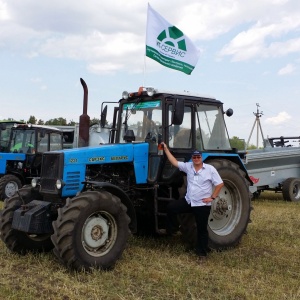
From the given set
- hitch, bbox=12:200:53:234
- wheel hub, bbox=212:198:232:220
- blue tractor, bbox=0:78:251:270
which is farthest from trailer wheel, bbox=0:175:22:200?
wheel hub, bbox=212:198:232:220

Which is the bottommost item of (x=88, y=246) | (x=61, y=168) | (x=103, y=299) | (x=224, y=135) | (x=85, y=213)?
(x=103, y=299)

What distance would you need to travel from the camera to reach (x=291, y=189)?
12.6 m

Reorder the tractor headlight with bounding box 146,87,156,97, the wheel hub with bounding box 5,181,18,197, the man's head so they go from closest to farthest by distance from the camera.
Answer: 1. the man's head
2. the tractor headlight with bounding box 146,87,156,97
3. the wheel hub with bounding box 5,181,18,197

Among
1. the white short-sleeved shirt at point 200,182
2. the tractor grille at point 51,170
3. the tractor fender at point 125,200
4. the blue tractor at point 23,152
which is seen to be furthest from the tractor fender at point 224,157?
the blue tractor at point 23,152

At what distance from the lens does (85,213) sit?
4.81 metres

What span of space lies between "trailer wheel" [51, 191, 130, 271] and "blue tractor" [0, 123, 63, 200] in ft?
25.4

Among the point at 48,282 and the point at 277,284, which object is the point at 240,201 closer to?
the point at 277,284

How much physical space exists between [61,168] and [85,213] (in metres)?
0.78

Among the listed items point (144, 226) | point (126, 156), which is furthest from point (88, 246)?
point (144, 226)

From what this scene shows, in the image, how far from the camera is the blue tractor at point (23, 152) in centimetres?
1244

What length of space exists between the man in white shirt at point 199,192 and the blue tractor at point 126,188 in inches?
8.5

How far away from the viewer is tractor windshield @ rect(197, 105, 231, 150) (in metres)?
6.43

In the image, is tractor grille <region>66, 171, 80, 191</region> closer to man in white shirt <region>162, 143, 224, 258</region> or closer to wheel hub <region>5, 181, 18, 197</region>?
man in white shirt <region>162, 143, 224, 258</region>

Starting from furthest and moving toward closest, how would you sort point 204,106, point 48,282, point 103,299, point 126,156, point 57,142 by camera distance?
point 57,142
point 204,106
point 126,156
point 48,282
point 103,299
